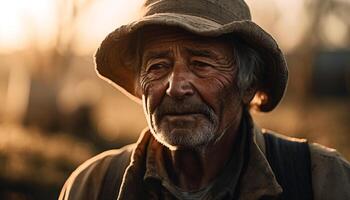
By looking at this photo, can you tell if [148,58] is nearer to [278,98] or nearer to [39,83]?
[278,98]

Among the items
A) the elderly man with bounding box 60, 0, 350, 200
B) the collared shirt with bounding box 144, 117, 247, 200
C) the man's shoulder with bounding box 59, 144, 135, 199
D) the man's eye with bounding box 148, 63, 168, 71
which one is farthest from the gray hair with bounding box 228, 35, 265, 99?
the man's shoulder with bounding box 59, 144, 135, 199

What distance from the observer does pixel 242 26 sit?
150 inches

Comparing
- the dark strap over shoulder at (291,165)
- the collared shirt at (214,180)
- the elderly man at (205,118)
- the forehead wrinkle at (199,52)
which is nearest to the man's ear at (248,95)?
the elderly man at (205,118)

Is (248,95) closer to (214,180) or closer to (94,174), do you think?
(214,180)

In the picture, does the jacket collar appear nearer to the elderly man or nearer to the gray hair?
the elderly man

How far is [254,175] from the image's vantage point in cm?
393

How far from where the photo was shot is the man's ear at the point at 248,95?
4.16m

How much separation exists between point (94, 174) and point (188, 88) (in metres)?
0.85

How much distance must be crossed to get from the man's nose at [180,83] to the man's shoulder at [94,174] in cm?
64

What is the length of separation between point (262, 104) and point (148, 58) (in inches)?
28.8

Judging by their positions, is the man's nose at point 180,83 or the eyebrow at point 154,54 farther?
the eyebrow at point 154,54

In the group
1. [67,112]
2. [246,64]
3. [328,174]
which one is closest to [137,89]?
[246,64]

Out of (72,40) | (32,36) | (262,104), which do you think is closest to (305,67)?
(72,40)

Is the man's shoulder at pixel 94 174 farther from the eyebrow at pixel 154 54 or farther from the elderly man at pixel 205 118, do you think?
A: the eyebrow at pixel 154 54
